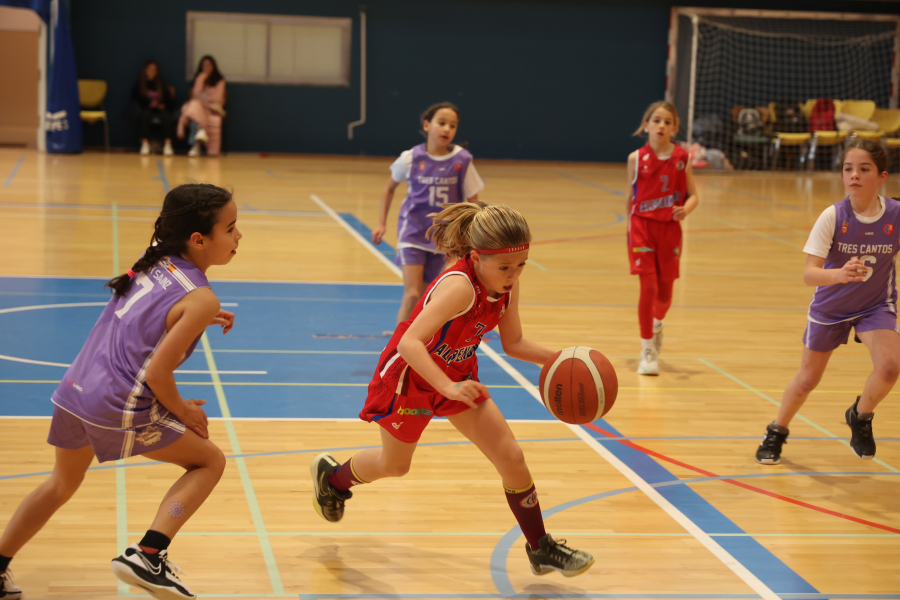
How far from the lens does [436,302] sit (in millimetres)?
2791

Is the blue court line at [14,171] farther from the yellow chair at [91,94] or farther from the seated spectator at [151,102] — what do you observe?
the seated spectator at [151,102]

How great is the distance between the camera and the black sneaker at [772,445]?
4199 mm

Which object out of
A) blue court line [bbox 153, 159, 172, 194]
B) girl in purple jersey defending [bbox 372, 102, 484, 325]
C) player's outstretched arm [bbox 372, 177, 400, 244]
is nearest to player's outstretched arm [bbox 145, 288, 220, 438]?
girl in purple jersey defending [bbox 372, 102, 484, 325]

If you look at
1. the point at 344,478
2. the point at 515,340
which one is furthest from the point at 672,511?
the point at 344,478

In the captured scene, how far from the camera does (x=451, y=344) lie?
291 cm

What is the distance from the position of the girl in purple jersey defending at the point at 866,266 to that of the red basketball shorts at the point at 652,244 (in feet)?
5.11

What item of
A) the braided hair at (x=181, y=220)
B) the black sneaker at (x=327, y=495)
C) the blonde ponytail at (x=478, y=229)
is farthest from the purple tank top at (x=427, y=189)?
the braided hair at (x=181, y=220)

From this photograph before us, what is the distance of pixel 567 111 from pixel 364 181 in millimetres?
6296

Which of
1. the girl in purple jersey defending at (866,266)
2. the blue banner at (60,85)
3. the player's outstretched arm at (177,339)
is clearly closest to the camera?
the player's outstretched arm at (177,339)

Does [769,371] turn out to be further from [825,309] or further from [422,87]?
[422,87]

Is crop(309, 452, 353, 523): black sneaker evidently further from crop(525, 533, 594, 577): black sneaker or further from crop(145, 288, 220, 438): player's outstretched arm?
crop(145, 288, 220, 438): player's outstretched arm

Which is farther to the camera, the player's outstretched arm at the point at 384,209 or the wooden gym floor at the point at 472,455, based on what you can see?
the player's outstretched arm at the point at 384,209

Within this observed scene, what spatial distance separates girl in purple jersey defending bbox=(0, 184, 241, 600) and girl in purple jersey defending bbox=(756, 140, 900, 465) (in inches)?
92.8

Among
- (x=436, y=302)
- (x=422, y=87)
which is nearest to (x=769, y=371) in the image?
(x=436, y=302)
